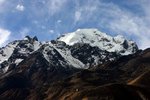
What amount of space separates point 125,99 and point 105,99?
9174mm

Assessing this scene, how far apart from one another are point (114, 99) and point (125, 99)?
515 cm

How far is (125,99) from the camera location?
199125 millimetres

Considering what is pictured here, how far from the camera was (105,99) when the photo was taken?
200 metres

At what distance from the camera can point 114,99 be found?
198 meters

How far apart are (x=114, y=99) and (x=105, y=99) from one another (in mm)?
4229
